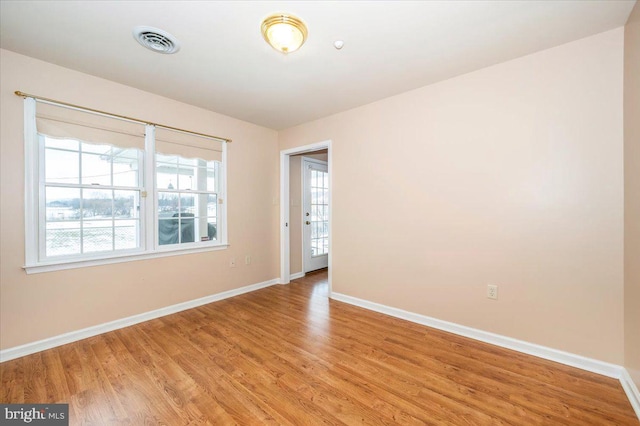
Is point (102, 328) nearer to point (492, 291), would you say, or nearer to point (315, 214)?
point (315, 214)

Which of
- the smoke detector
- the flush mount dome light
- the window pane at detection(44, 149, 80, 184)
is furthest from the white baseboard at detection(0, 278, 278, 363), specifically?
the flush mount dome light

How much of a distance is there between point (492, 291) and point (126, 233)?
3705mm

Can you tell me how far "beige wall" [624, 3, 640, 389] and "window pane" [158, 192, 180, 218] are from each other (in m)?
4.06

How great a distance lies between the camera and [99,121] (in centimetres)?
261

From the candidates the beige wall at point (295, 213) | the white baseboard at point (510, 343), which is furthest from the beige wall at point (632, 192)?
the beige wall at point (295, 213)

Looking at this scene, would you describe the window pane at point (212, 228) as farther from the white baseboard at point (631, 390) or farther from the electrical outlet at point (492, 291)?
the white baseboard at point (631, 390)

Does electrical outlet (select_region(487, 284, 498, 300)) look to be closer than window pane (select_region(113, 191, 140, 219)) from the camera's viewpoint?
Yes

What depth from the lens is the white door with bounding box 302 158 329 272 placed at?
16.0 feet

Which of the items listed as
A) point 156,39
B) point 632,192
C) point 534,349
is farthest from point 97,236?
point 632,192

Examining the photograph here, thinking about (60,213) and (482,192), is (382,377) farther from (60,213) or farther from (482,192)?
(60,213)

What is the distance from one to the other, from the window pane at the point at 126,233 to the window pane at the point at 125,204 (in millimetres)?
74

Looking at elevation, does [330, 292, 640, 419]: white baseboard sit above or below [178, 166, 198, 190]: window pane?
below

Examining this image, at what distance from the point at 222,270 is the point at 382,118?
2.87 m

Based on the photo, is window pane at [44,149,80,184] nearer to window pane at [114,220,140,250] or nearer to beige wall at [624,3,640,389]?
window pane at [114,220,140,250]
